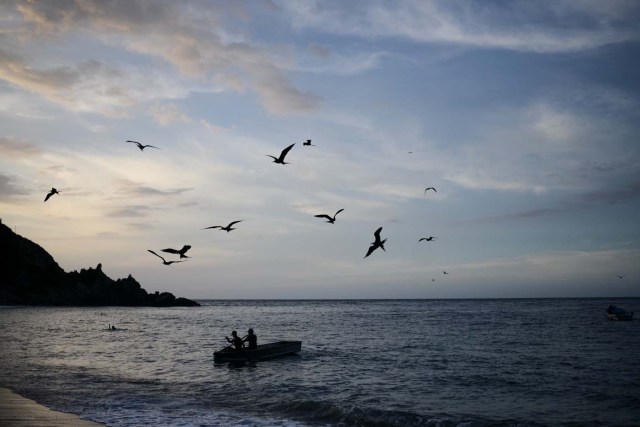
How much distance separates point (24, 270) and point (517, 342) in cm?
14010

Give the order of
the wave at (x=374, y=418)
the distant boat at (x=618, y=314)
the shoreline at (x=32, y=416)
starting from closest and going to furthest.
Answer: the shoreline at (x=32, y=416) < the wave at (x=374, y=418) < the distant boat at (x=618, y=314)

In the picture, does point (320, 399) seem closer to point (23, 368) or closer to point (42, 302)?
point (23, 368)

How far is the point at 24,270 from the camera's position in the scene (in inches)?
5556

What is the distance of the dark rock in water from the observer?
134 metres

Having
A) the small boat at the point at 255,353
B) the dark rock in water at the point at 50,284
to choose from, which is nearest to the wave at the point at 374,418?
the small boat at the point at 255,353

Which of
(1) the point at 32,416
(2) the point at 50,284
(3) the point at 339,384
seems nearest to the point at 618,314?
(3) the point at 339,384

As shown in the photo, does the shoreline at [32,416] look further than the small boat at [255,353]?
No

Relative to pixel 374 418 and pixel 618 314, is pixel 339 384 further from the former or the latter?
pixel 618 314

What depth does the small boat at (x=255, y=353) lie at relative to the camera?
29.1 meters

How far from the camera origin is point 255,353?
1178 inches

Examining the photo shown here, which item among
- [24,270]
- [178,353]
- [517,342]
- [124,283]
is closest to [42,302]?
[24,270]

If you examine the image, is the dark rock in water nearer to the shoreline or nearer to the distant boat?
the distant boat

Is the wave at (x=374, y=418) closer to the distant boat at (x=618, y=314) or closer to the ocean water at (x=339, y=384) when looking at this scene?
the ocean water at (x=339, y=384)

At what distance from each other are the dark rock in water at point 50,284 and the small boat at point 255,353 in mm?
125134
